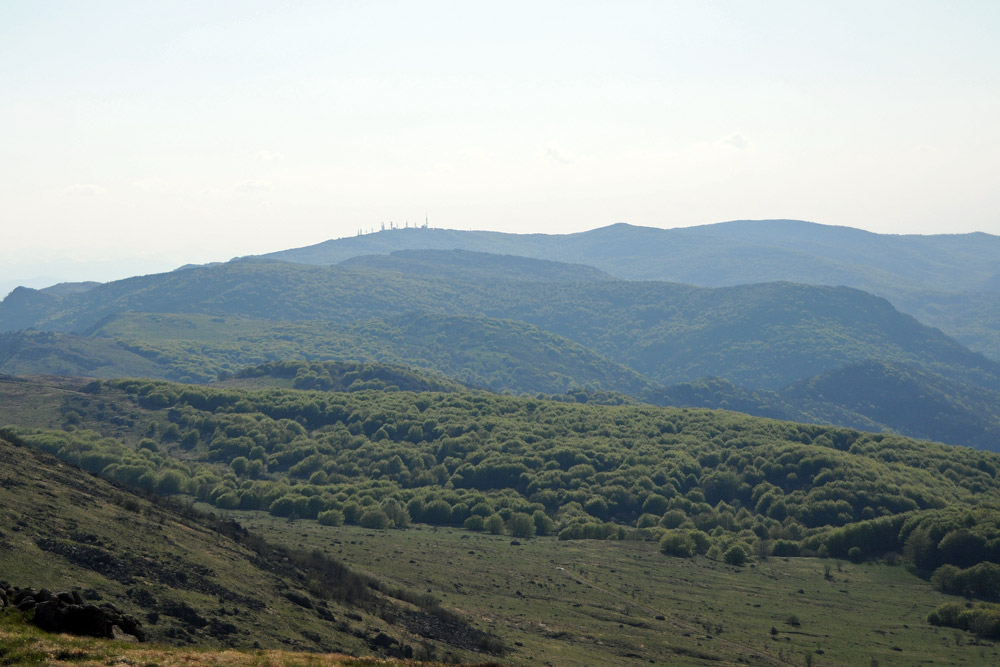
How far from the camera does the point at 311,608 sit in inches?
2501

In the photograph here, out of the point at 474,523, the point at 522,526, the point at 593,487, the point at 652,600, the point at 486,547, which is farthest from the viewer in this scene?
the point at 593,487

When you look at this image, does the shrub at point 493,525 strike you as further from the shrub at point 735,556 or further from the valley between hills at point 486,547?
the shrub at point 735,556

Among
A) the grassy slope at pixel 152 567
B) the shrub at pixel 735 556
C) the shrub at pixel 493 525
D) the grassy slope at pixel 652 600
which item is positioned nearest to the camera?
the grassy slope at pixel 152 567

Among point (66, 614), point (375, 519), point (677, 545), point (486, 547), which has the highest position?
point (66, 614)

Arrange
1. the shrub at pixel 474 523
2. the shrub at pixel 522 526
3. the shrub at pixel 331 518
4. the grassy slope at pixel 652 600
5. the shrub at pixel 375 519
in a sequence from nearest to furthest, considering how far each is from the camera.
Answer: the grassy slope at pixel 652 600, the shrub at pixel 331 518, the shrub at pixel 375 519, the shrub at pixel 522 526, the shrub at pixel 474 523

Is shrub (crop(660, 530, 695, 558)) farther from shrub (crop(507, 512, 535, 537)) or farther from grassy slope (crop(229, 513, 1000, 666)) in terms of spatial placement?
shrub (crop(507, 512, 535, 537))

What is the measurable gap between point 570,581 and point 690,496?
263 ft

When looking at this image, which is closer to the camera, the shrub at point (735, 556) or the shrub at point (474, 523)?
the shrub at point (735, 556)

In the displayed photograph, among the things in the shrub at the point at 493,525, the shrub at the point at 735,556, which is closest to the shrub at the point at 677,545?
the shrub at the point at 735,556

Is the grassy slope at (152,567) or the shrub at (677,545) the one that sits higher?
the grassy slope at (152,567)

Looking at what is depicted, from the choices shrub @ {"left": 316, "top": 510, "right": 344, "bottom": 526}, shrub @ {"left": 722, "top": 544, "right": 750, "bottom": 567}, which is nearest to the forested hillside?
shrub @ {"left": 722, "top": 544, "right": 750, "bottom": 567}

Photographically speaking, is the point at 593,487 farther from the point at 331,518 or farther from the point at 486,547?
the point at 331,518

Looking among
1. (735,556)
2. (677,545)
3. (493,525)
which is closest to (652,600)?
(735,556)

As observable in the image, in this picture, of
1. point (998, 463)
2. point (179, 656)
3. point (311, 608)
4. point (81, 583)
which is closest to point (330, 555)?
point (311, 608)
